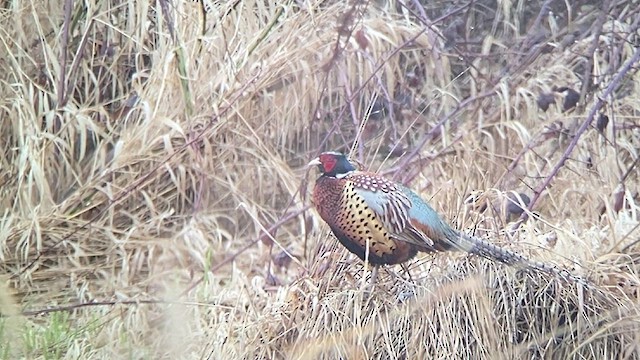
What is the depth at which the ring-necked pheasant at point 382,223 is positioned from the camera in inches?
147

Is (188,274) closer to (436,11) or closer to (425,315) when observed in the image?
(425,315)

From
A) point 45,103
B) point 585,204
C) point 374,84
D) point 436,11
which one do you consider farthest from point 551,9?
point 45,103

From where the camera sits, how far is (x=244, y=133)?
5520mm

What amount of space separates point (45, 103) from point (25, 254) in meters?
0.72

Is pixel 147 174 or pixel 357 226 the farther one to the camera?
pixel 147 174

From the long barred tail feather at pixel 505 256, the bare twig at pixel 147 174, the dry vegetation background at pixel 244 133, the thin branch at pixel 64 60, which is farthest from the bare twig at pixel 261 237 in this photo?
the long barred tail feather at pixel 505 256

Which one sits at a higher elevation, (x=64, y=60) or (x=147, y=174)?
(x=64, y=60)

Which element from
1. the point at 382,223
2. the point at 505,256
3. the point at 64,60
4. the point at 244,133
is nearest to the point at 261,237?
the point at 244,133

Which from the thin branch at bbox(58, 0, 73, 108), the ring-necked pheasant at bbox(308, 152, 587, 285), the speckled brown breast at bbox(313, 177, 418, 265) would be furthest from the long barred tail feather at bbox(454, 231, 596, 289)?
the thin branch at bbox(58, 0, 73, 108)

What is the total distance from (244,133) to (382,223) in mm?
1865

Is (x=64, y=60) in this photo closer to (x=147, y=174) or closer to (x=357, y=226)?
(x=147, y=174)

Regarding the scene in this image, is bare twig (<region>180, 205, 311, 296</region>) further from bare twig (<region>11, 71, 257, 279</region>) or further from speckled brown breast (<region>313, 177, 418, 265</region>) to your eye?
speckled brown breast (<region>313, 177, 418, 265</region>)

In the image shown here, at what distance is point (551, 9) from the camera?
6.32 meters

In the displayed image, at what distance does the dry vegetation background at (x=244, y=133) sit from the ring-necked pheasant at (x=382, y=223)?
54 cm
